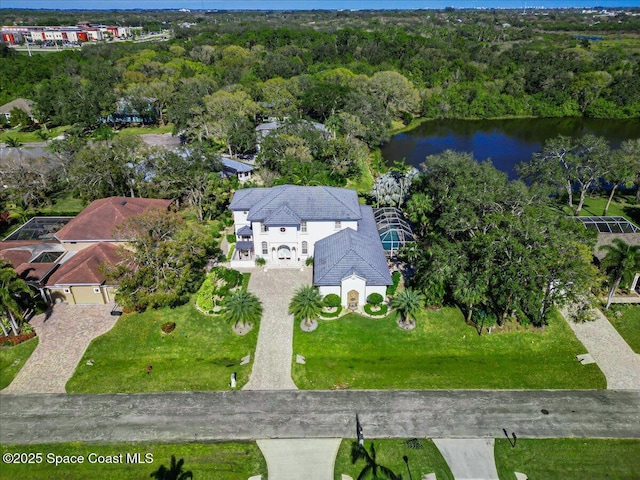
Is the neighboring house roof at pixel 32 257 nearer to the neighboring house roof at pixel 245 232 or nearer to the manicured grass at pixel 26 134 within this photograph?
the neighboring house roof at pixel 245 232

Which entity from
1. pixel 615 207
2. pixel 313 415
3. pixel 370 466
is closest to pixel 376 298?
pixel 313 415

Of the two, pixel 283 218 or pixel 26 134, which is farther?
pixel 26 134

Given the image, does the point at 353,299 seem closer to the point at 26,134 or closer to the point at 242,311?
the point at 242,311

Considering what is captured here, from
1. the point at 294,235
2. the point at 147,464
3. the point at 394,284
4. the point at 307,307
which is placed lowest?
the point at 147,464

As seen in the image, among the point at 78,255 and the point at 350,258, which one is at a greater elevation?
the point at 350,258

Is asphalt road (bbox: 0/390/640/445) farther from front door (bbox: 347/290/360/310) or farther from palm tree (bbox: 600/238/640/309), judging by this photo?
palm tree (bbox: 600/238/640/309)

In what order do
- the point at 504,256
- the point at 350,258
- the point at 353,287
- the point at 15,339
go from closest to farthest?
1. the point at 504,256
2. the point at 15,339
3. the point at 353,287
4. the point at 350,258
